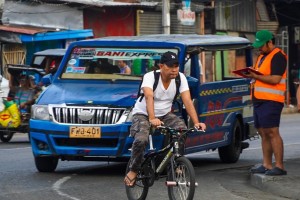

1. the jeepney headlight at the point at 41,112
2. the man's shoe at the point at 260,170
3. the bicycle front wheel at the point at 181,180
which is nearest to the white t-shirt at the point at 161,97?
the bicycle front wheel at the point at 181,180

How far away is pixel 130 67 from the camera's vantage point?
557 inches

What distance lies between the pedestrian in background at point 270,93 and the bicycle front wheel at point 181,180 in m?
2.70

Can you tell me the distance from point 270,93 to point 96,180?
2594 millimetres

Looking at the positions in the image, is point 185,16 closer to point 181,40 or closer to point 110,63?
point 181,40

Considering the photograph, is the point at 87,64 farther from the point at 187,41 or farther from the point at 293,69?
the point at 293,69

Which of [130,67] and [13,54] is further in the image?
[13,54]

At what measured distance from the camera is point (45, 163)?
13852 millimetres

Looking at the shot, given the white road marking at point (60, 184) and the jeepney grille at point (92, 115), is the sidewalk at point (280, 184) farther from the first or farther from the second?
the white road marking at point (60, 184)

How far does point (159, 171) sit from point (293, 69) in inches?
1283

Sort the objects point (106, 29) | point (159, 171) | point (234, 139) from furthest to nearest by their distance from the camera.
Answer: point (106, 29) < point (234, 139) < point (159, 171)

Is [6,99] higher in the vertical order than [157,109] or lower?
lower

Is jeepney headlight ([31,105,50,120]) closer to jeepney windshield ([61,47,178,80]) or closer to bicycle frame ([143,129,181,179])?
jeepney windshield ([61,47,178,80])

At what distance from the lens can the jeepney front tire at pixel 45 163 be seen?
544 inches

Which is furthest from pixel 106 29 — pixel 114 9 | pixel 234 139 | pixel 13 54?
pixel 234 139
